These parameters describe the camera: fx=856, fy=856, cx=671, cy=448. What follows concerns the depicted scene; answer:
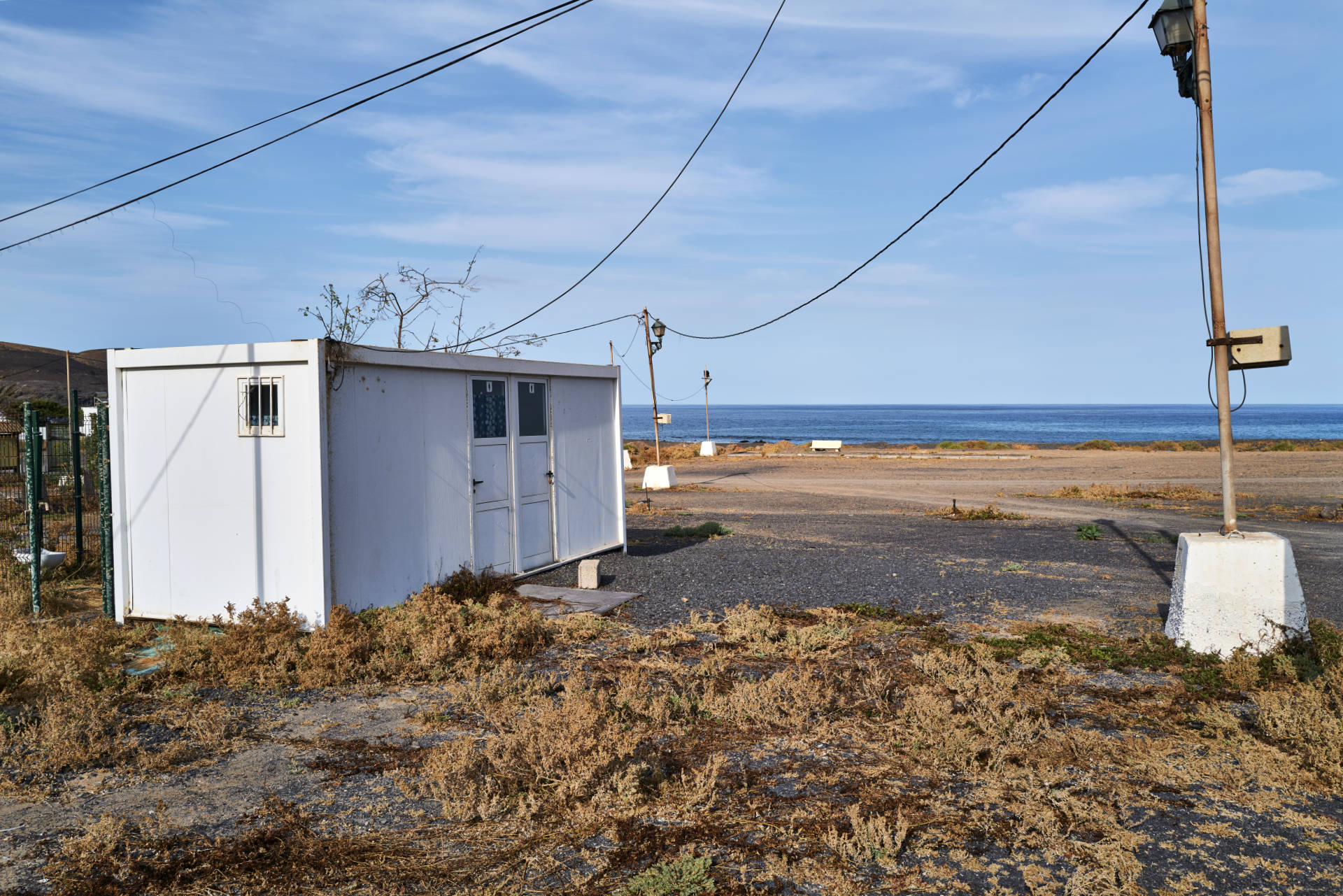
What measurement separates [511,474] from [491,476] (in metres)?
0.38

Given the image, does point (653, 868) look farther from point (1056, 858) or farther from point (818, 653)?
point (818, 653)

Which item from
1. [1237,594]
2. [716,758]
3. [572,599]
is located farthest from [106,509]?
[1237,594]

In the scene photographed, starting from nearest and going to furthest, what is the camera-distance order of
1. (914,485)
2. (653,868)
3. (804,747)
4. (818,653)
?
1. (653,868)
2. (804,747)
3. (818,653)
4. (914,485)

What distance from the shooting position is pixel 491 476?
989cm

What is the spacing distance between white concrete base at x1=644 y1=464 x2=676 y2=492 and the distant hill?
1989 inches

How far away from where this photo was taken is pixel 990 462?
36656mm

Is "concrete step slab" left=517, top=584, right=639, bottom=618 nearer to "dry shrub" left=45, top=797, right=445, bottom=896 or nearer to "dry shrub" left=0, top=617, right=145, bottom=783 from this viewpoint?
"dry shrub" left=0, top=617, right=145, bottom=783

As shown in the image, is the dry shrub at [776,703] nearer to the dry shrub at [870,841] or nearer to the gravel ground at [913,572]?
the dry shrub at [870,841]

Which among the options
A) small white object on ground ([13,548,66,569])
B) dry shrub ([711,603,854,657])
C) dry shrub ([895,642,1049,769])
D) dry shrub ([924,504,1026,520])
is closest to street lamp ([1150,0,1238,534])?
dry shrub ([895,642,1049,769])

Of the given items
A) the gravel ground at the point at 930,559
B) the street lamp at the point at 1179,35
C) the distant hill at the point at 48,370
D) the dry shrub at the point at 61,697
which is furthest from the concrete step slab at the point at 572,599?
the distant hill at the point at 48,370

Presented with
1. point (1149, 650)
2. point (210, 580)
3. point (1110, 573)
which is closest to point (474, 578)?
point (210, 580)

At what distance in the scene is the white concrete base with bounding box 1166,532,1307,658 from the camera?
6375 millimetres

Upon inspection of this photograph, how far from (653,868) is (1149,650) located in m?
5.09

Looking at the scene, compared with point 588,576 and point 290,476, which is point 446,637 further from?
point 588,576
